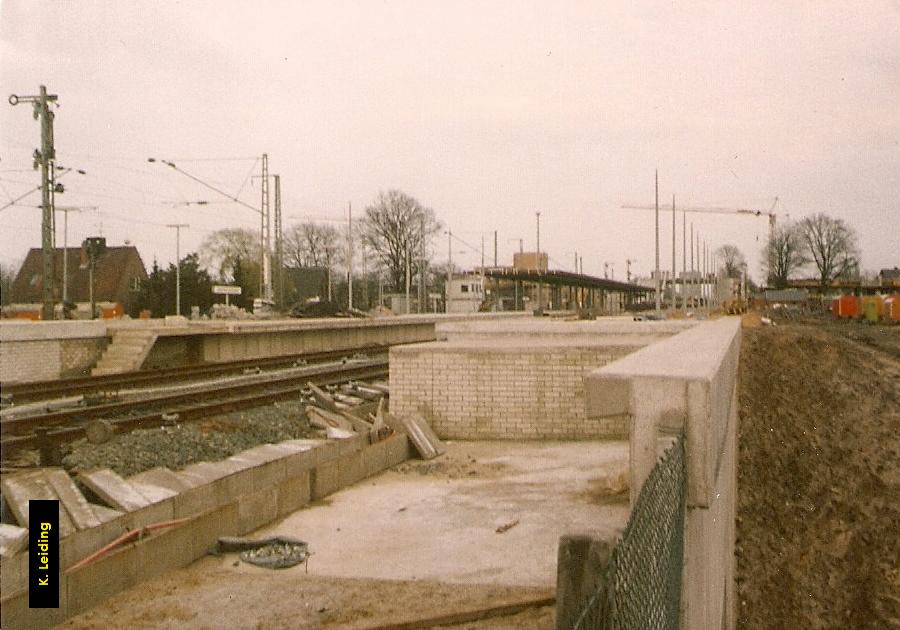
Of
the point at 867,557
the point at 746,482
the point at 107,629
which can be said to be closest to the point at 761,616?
the point at 867,557

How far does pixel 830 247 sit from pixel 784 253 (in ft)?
39.6

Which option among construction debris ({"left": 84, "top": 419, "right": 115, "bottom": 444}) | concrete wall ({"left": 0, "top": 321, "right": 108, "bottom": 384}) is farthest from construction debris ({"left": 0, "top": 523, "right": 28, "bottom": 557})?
concrete wall ({"left": 0, "top": 321, "right": 108, "bottom": 384})

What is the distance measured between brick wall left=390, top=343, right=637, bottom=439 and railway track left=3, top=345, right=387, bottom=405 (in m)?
6.43

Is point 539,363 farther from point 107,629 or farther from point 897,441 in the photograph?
point 897,441

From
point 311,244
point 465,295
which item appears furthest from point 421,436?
point 311,244

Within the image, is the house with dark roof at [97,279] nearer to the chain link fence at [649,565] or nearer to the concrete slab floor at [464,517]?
the concrete slab floor at [464,517]

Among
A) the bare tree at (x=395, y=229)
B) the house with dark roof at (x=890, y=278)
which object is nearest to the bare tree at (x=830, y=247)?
the house with dark roof at (x=890, y=278)

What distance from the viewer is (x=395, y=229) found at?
7850 centimetres

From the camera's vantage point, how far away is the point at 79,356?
67.2 ft

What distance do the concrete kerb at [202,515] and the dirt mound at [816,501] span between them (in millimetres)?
6143

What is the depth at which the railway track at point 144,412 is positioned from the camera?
957 centimetres

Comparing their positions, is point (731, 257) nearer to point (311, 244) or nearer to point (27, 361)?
point (311, 244)

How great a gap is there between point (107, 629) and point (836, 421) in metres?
20.5

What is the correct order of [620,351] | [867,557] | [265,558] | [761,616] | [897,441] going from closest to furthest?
[265,558], [761,616], [620,351], [867,557], [897,441]
